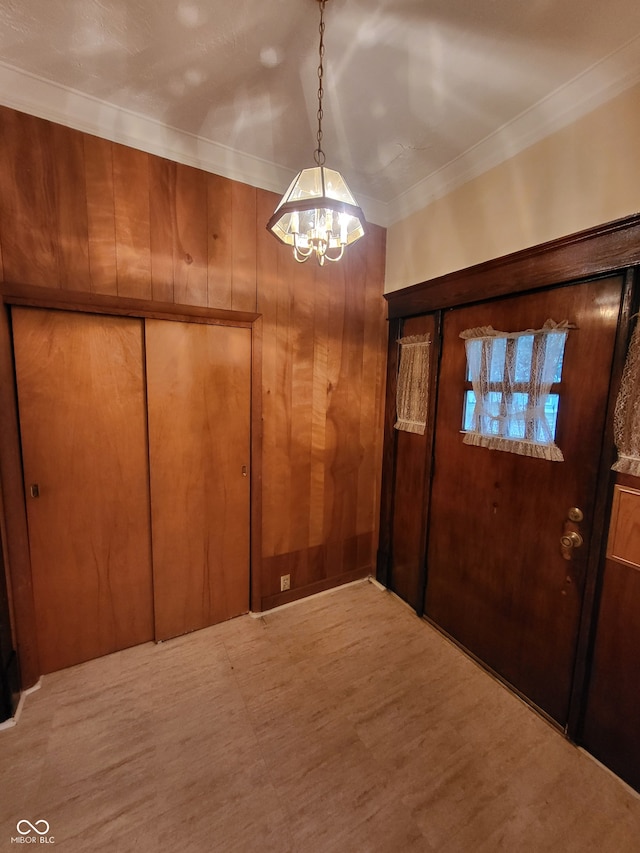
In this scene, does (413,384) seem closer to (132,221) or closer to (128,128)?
(132,221)

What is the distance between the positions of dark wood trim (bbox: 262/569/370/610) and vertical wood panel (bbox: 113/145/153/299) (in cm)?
206

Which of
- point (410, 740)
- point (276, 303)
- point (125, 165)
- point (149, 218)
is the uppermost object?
point (125, 165)

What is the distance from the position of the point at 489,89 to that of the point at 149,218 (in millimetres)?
→ 1676

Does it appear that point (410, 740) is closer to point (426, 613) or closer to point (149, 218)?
point (426, 613)

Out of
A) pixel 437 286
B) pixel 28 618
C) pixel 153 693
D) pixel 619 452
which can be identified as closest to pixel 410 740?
pixel 153 693

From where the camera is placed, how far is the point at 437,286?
6.74 feet

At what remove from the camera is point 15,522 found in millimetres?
1621

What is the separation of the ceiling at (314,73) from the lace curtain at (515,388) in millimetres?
913

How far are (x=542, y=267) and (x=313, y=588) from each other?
7.88 ft

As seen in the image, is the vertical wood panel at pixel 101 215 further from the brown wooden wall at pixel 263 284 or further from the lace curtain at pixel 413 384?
the lace curtain at pixel 413 384

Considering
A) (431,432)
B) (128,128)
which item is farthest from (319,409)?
(128,128)

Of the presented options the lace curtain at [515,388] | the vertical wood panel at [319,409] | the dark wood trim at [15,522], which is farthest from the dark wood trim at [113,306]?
the lace curtain at [515,388]

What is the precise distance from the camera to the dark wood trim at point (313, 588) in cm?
232

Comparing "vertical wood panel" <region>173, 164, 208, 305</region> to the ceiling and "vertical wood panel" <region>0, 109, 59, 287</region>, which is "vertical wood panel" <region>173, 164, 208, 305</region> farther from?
"vertical wood panel" <region>0, 109, 59, 287</region>
